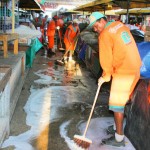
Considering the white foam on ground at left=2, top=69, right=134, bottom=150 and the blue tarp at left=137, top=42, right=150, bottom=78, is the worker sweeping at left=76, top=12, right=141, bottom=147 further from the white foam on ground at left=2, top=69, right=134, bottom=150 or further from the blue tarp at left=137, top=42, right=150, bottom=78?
the white foam on ground at left=2, top=69, right=134, bottom=150

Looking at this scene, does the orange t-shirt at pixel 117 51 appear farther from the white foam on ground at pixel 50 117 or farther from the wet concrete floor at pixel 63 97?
the wet concrete floor at pixel 63 97

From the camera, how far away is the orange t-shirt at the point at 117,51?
160 inches

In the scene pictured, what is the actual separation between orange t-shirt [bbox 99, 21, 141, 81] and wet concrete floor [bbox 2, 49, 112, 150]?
1.42 meters

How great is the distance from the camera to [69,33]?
12.3 metres

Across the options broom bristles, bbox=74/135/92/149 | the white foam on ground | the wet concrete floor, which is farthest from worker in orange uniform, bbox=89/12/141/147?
the wet concrete floor

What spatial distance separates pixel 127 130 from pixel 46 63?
26.6 ft

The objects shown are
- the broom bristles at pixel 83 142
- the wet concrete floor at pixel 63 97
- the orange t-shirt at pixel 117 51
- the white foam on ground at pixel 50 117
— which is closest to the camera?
the orange t-shirt at pixel 117 51

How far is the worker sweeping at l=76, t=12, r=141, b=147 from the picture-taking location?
161 inches

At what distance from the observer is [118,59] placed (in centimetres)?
415

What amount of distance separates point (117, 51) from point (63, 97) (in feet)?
10.3

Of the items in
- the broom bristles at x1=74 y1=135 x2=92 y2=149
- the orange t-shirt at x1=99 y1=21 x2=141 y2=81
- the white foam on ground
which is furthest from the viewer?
the white foam on ground

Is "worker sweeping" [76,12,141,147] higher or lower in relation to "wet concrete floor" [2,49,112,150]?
higher

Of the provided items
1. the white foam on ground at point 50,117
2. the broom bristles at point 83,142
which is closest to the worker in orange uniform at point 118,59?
the broom bristles at point 83,142

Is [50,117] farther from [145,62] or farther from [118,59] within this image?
[145,62]
